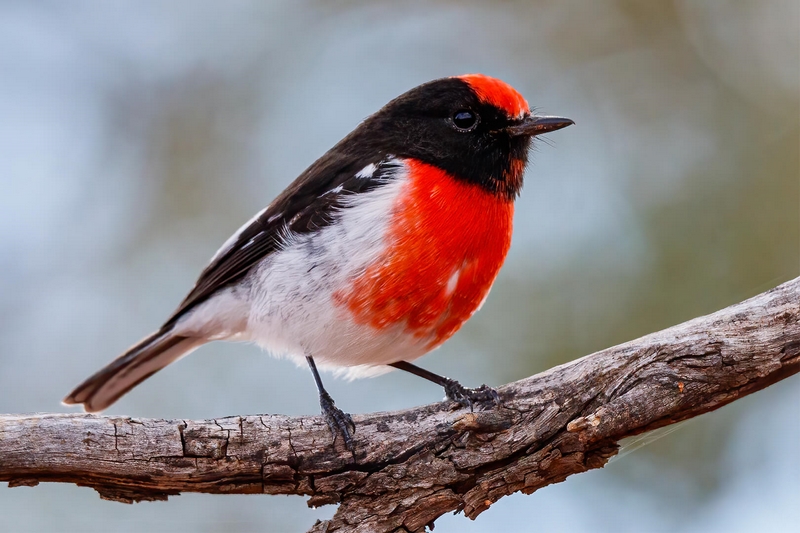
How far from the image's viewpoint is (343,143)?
15.1 feet

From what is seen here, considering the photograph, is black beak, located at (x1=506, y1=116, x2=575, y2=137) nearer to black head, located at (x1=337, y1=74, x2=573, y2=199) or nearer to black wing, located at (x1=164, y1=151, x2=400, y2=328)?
black head, located at (x1=337, y1=74, x2=573, y2=199)

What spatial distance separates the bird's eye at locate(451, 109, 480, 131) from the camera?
4.29m

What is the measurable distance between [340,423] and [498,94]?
77.8 inches

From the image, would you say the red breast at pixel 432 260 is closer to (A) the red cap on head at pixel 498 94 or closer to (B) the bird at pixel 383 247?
(B) the bird at pixel 383 247

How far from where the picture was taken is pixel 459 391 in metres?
4.02

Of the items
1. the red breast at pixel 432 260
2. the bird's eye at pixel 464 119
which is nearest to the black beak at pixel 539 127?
the bird's eye at pixel 464 119

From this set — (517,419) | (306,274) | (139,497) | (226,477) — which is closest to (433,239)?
(306,274)

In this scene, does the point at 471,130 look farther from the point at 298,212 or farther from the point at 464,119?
the point at 298,212

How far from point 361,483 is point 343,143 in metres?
2.06

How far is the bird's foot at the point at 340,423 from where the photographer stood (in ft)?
11.2

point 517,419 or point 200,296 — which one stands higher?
point 200,296

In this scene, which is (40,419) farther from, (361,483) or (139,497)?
(361,483)

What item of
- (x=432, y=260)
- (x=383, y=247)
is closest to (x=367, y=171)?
(x=383, y=247)

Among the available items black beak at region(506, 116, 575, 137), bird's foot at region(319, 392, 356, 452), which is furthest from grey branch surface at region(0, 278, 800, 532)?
black beak at region(506, 116, 575, 137)
